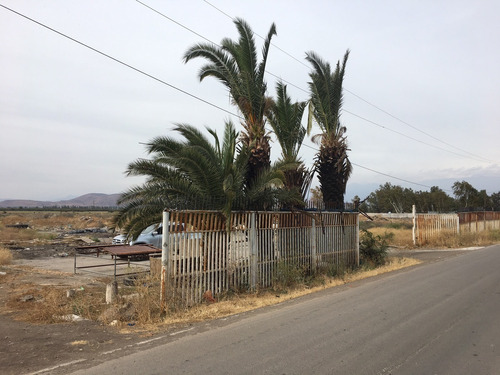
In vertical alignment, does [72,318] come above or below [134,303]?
below

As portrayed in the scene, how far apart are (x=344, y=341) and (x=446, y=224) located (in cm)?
2551

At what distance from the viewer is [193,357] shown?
539cm

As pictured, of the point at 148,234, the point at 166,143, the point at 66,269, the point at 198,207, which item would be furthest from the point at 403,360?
the point at 148,234

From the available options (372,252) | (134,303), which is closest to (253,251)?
(134,303)

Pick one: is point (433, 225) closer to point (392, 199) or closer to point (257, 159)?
point (257, 159)

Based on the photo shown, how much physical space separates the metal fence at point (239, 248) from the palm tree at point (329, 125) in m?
2.19

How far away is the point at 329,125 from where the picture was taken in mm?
16156

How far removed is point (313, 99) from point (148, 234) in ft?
32.7

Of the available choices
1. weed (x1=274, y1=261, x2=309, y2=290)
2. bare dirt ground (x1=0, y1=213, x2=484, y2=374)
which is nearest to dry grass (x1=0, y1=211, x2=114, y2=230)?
weed (x1=274, y1=261, x2=309, y2=290)

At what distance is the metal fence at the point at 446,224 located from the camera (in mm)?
26125

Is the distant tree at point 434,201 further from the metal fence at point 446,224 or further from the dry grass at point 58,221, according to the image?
the dry grass at point 58,221

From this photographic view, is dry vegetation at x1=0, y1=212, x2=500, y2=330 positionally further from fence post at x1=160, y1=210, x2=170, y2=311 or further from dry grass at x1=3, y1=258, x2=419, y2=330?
fence post at x1=160, y1=210, x2=170, y2=311

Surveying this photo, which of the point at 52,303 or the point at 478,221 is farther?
Result: the point at 478,221

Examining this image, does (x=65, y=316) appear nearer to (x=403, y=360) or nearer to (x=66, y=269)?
(x=403, y=360)
